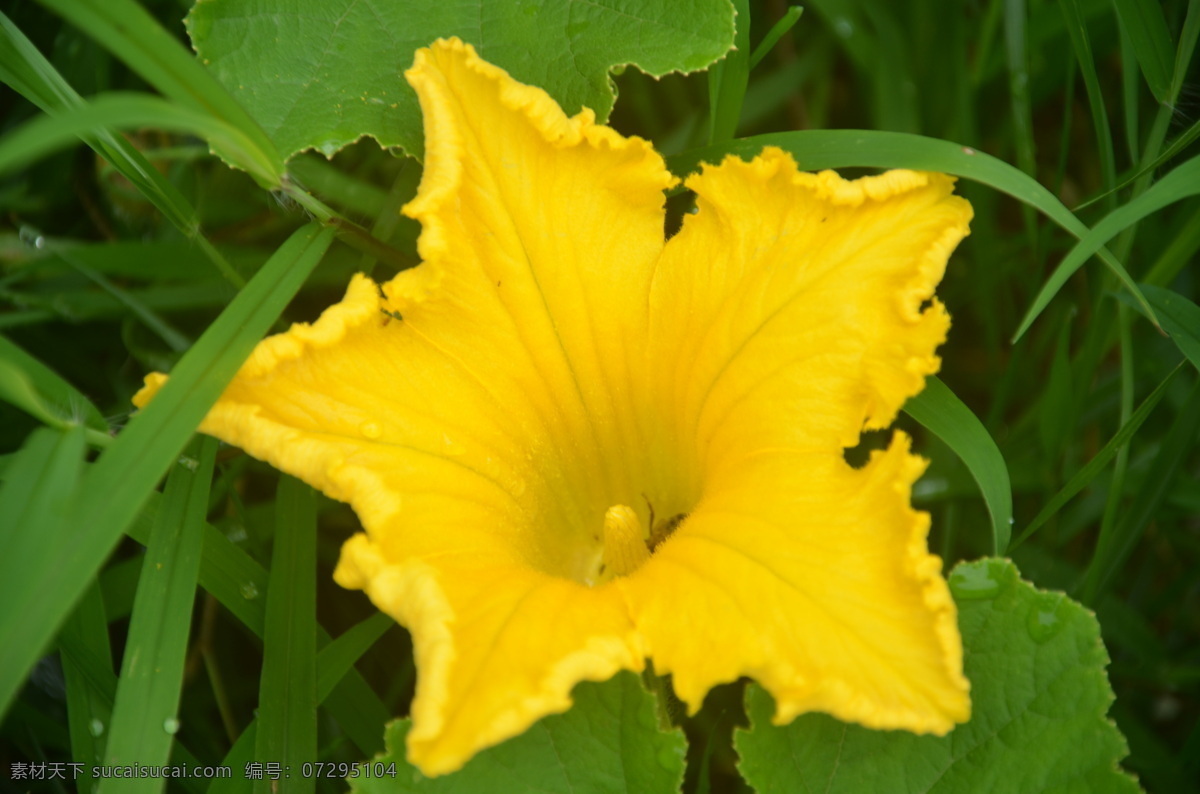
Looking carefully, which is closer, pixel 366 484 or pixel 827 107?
pixel 366 484

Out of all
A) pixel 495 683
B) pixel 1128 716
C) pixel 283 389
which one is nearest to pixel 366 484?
pixel 283 389

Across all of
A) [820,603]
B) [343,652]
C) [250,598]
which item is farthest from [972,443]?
[250,598]

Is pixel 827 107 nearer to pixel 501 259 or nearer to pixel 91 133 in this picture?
pixel 501 259

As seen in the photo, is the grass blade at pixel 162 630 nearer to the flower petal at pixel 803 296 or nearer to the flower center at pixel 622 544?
the flower center at pixel 622 544

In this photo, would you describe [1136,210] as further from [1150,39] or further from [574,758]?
[574,758]

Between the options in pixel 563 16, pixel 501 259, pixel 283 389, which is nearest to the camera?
pixel 283 389

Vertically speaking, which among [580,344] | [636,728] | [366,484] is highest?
[580,344]

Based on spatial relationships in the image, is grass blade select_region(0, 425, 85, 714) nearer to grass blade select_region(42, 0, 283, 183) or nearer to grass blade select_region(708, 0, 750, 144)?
grass blade select_region(42, 0, 283, 183)
